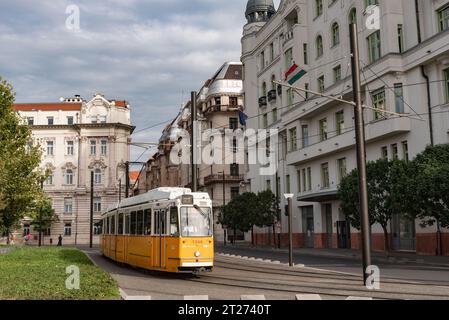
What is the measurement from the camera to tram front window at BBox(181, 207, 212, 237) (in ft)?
59.4

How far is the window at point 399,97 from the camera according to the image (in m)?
33.3

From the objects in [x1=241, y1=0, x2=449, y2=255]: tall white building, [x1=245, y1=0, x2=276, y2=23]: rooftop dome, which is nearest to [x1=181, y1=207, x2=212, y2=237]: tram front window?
[x1=241, y1=0, x2=449, y2=255]: tall white building

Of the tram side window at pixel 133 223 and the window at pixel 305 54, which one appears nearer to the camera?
the tram side window at pixel 133 223

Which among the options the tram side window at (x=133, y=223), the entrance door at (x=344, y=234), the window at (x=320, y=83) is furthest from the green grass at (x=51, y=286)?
the window at (x=320, y=83)

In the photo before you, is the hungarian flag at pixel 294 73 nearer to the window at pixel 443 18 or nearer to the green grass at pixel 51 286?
the window at pixel 443 18

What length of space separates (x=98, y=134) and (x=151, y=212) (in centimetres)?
6594

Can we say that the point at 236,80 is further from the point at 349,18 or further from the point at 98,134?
the point at 349,18

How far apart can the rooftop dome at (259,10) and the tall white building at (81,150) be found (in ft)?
95.4

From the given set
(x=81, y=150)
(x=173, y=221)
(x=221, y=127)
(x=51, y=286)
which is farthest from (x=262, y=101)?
(x=51, y=286)

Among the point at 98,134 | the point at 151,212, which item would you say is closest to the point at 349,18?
the point at 151,212

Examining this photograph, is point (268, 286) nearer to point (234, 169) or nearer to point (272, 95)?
point (272, 95)

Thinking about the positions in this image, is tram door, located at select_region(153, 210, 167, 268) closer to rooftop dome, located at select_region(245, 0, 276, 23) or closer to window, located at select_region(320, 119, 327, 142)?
window, located at select_region(320, 119, 327, 142)

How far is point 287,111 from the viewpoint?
47.8m

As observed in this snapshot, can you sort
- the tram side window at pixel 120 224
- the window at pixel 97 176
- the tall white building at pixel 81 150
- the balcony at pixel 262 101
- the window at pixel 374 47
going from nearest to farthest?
the tram side window at pixel 120 224
the window at pixel 374 47
the balcony at pixel 262 101
the tall white building at pixel 81 150
the window at pixel 97 176
